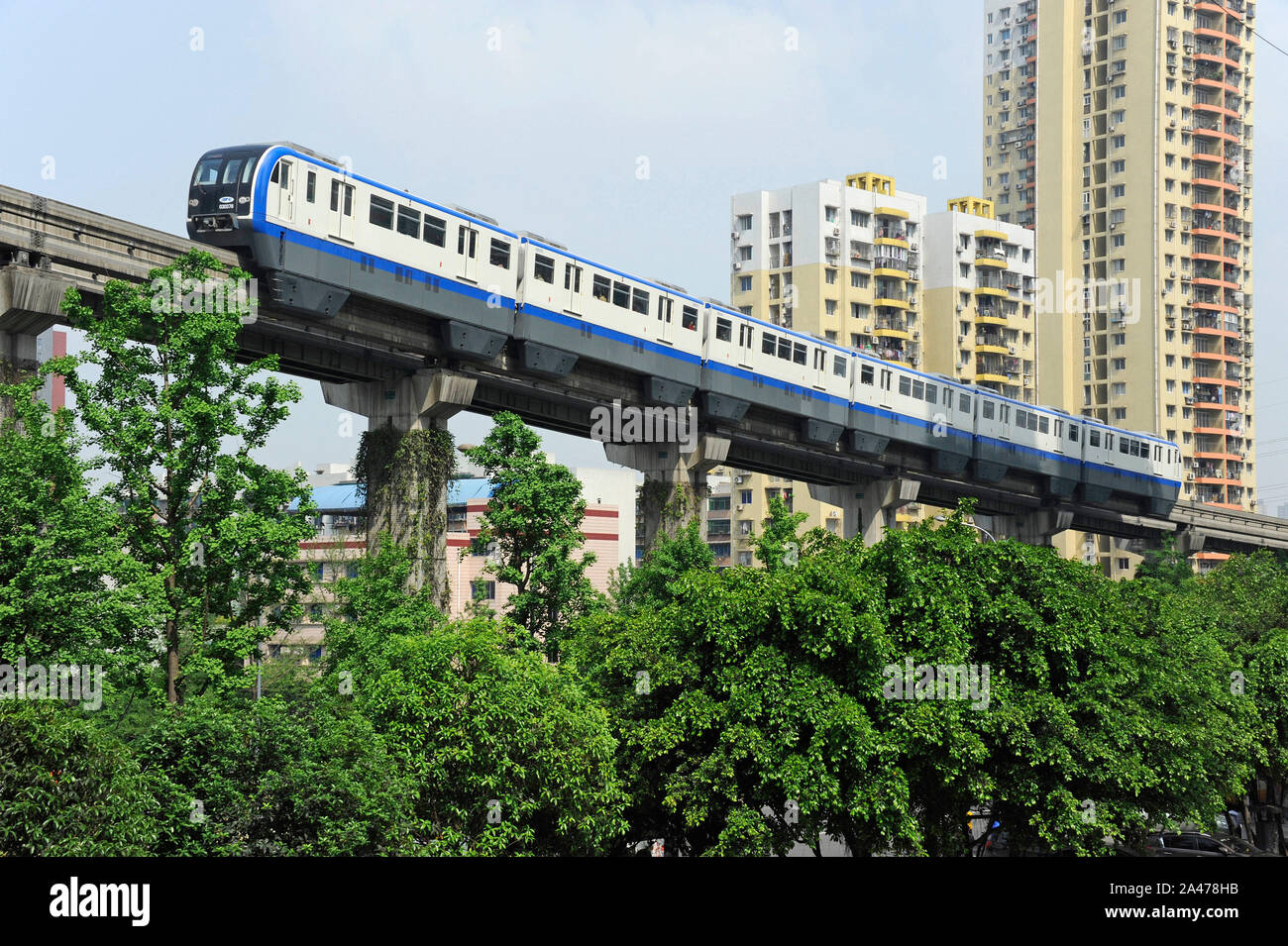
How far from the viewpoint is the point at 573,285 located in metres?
48.2

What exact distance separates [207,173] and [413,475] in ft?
39.1

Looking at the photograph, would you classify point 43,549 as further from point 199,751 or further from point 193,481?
point 199,751

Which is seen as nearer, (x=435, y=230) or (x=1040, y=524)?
(x=435, y=230)

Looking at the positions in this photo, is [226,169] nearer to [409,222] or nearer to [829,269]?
[409,222]

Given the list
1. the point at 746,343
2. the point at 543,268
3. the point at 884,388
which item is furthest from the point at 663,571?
the point at 884,388

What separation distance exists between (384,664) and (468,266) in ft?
66.7

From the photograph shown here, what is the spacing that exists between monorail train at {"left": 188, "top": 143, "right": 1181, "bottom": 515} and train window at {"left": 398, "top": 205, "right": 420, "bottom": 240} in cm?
4

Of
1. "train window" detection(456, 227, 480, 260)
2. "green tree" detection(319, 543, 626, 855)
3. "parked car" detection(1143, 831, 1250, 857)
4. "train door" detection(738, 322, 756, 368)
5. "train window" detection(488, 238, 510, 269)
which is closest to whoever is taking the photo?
"green tree" detection(319, 543, 626, 855)

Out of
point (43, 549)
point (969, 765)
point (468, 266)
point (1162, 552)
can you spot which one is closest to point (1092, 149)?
point (1162, 552)

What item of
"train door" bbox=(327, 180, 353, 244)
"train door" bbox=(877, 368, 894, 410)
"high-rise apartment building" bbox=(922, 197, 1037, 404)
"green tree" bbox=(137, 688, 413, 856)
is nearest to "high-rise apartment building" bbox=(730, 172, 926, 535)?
"high-rise apartment building" bbox=(922, 197, 1037, 404)

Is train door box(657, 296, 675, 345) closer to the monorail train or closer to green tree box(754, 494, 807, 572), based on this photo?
the monorail train

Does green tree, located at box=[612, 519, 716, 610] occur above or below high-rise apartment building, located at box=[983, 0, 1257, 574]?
below

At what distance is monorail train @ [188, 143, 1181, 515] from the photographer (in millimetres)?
37406

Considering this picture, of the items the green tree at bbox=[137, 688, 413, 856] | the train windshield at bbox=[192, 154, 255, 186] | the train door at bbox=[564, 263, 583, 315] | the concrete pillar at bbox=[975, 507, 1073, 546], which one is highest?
the train windshield at bbox=[192, 154, 255, 186]
